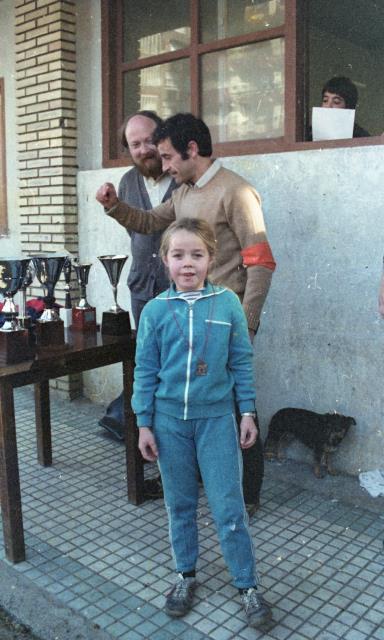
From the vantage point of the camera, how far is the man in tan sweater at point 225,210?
3.28 metres

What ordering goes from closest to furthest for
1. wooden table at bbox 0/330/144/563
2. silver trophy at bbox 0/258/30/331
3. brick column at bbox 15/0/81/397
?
wooden table at bbox 0/330/144/563 < silver trophy at bbox 0/258/30/331 < brick column at bbox 15/0/81/397

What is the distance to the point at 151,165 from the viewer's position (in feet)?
13.3

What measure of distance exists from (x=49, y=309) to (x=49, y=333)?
13 cm

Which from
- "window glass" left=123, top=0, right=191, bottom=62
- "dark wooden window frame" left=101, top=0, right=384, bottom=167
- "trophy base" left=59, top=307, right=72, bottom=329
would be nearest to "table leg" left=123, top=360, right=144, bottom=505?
"trophy base" left=59, top=307, right=72, bottom=329

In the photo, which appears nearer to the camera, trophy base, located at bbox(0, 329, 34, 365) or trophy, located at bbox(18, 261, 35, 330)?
trophy base, located at bbox(0, 329, 34, 365)

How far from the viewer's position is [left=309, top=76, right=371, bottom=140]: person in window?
14.4ft

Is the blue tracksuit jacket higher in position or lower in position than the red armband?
lower

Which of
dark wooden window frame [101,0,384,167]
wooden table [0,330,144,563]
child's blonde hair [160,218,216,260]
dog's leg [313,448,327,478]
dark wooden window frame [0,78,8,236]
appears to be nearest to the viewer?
child's blonde hair [160,218,216,260]

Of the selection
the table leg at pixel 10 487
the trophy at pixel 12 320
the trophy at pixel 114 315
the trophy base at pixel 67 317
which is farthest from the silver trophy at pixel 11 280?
the trophy base at pixel 67 317

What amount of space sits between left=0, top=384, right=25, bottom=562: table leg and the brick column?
2594 mm

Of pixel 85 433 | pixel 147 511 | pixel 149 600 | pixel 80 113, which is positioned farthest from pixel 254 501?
pixel 80 113

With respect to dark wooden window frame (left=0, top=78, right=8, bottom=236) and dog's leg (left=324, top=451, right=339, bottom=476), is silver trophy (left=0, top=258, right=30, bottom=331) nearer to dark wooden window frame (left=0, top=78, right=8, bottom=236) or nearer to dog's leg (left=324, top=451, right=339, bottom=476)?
dog's leg (left=324, top=451, right=339, bottom=476)

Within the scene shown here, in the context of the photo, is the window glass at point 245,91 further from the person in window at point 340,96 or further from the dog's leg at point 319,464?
the dog's leg at point 319,464

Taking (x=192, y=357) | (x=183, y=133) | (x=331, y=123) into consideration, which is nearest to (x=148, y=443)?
(x=192, y=357)
